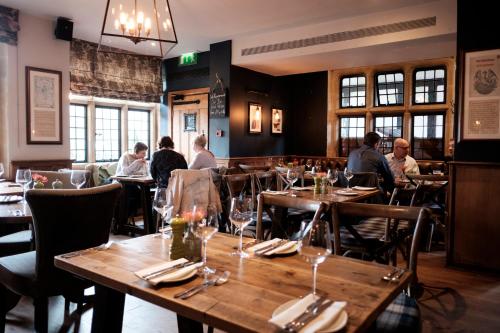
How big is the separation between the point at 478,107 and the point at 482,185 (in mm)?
782

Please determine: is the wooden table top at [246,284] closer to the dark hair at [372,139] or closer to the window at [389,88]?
the dark hair at [372,139]

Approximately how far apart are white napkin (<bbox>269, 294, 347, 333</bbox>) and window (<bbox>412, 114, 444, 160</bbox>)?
695 cm

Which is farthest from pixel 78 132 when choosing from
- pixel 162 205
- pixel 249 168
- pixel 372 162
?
pixel 162 205

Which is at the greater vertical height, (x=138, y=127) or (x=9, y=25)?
(x=9, y=25)

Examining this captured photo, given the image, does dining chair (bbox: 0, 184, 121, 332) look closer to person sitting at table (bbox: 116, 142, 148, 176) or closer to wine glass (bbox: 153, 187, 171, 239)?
wine glass (bbox: 153, 187, 171, 239)

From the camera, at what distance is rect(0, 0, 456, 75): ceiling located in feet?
16.8

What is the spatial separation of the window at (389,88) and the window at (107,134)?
211 inches

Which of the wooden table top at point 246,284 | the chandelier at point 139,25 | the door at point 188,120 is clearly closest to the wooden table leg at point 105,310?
the wooden table top at point 246,284

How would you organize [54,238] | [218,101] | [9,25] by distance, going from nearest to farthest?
[54,238], [9,25], [218,101]

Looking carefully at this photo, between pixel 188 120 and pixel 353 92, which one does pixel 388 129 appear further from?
pixel 188 120

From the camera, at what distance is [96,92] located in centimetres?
705

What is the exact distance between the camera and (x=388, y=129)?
25.5ft

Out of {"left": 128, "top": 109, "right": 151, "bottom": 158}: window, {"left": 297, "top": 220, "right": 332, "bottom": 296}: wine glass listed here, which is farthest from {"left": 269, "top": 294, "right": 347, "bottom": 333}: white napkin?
{"left": 128, "top": 109, "right": 151, "bottom": 158}: window

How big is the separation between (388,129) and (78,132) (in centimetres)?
606
